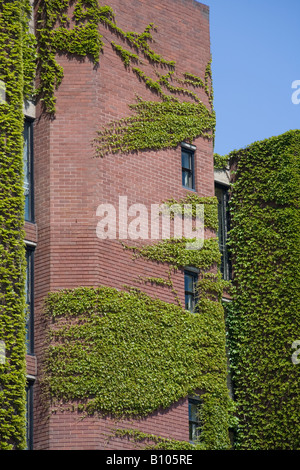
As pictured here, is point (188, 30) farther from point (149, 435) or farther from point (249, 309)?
point (149, 435)

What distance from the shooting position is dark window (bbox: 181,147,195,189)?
1278 inches

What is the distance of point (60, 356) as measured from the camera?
27766 mm

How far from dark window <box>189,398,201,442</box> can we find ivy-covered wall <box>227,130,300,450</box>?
8.84 ft

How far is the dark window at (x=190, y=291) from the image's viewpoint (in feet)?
102

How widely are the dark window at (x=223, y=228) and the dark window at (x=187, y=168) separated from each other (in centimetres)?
264

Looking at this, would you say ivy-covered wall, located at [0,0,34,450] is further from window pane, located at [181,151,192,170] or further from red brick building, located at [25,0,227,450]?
window pane, located at [181,151,192,170]

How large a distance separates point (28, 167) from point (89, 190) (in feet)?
6.12

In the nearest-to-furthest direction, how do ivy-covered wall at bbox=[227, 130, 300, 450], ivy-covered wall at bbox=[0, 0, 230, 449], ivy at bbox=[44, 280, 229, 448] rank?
ivy-covered wall at bbox=[0, 0, 230, 449] < ivy at bbox=[44, 280, 229, 448] < ivy-covered wall at bbox=[227, 130, 300, 450]

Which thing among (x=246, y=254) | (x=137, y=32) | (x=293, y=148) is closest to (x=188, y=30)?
(x=137, y=32)

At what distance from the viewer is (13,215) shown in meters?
27.7

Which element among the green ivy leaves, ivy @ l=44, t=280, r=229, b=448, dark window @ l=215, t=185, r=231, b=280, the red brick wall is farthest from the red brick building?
dark window @ l=215, t=185, r=231, b=280

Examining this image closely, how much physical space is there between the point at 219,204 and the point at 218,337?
220 inches

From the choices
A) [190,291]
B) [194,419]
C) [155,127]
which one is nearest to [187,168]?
[155,127]
